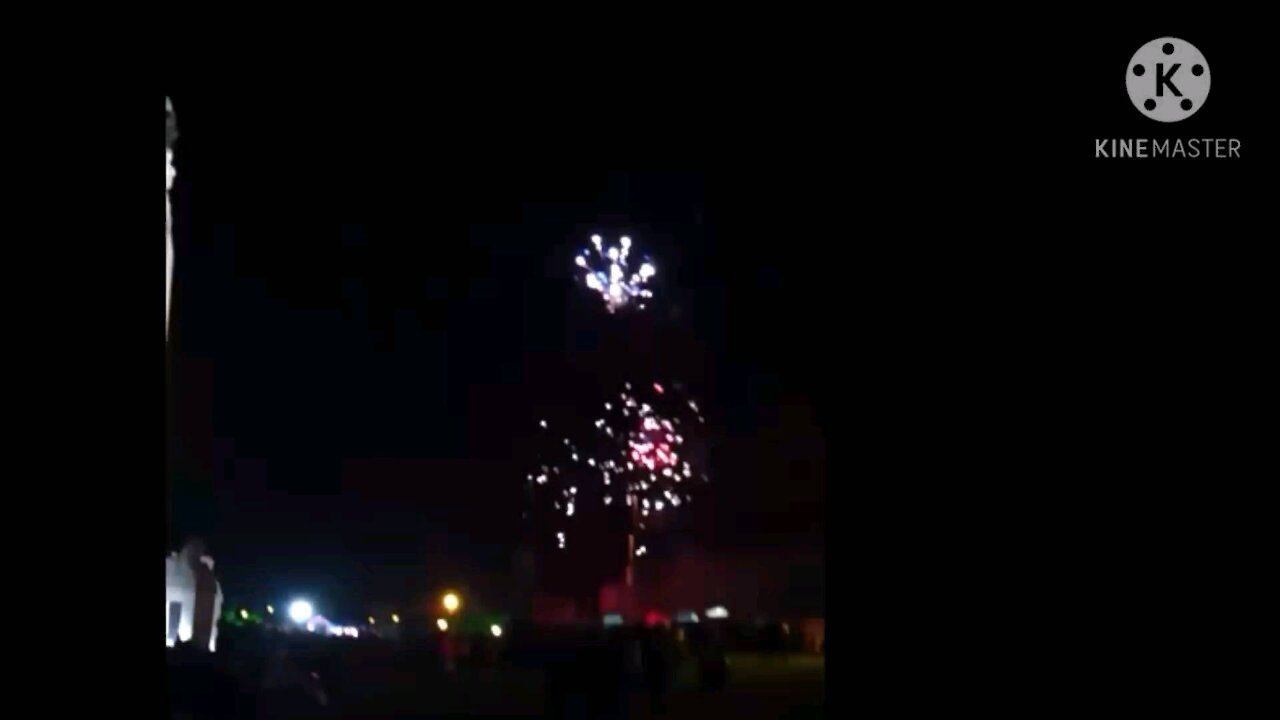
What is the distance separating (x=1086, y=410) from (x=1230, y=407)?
343mm

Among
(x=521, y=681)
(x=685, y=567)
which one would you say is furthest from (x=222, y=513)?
(x=521, y=681)

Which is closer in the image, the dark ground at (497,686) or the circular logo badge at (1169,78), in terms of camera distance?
the circular logo badge at (1169,78)

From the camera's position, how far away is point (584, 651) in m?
12.4

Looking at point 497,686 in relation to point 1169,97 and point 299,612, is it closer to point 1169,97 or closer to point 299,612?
point 1169,97

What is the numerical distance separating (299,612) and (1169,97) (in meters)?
29.9

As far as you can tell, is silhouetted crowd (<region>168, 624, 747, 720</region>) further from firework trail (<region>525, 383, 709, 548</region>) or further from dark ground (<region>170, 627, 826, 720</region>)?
firework trail (<region>525, 383, 709, 548</region>)

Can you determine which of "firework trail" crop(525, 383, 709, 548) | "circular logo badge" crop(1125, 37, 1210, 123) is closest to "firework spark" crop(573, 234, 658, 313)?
"firework trail" crop(525, 383, 709, 548)

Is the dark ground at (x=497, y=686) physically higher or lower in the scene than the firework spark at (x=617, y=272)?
lower

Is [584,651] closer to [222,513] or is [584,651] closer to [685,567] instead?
[685,567]

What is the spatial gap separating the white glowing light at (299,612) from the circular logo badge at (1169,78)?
91.4ft

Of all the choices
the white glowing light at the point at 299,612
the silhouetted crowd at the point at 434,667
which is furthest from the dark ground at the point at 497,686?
the white glowing light at the point at 299,612

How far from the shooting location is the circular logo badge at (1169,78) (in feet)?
12.8

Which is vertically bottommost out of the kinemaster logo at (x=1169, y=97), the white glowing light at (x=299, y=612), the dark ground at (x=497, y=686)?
the dark ground at (x=497, y=686)

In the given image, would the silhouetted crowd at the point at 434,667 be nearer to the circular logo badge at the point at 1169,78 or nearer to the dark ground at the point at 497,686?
the dark ground at the point at 497,686
